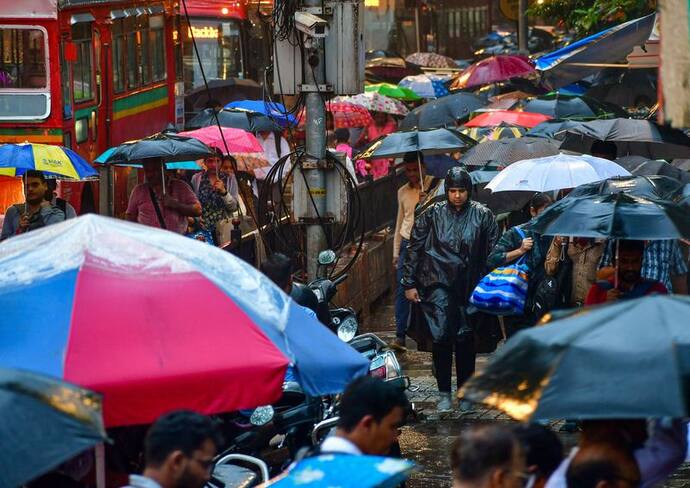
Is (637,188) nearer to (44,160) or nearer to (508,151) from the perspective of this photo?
(508,151)

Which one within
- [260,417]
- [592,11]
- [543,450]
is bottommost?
[260,417]

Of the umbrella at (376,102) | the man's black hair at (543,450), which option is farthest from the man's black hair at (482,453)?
the umbrella at (376,102)

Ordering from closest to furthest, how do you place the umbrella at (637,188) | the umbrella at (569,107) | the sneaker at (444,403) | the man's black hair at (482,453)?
1. the man's black hair at (482,453)
2. the umbrella at (637,188)
3. the sneaker at (444,403)
4. the umbrella at (569,107)

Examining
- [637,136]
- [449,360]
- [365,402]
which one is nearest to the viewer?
[365,402]

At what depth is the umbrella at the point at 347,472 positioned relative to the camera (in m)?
4.64

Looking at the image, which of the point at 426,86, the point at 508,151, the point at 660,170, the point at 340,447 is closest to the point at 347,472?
the point at 340,447

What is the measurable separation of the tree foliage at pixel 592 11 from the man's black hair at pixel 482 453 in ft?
51.8

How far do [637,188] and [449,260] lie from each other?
6.25ft

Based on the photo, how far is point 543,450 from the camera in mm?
5469

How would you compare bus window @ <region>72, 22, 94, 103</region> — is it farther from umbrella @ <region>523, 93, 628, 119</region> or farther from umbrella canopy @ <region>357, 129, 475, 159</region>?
umbrella @ <region>523, 93, 628, 119</region>

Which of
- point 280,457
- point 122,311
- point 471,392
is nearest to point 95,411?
point 122,311

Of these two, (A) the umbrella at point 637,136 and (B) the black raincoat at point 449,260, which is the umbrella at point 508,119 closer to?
(A) the umbrella at point 637,136

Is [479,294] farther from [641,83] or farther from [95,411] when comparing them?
[641,83]

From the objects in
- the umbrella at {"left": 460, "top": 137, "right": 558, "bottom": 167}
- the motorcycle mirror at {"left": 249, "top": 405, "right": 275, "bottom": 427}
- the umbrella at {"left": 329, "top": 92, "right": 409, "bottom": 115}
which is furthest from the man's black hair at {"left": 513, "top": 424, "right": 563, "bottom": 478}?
the umbrella at {"left": 329, "top": 92, "right": 409, "bottom": 115}
